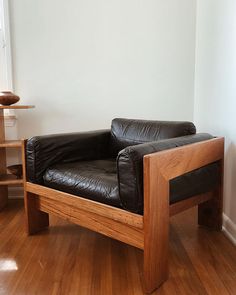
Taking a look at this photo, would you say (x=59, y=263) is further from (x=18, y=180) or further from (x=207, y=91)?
(x=207, y=91)

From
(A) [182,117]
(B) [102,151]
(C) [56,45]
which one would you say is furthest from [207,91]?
(C) [56,45]

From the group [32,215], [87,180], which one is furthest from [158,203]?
[32,215]

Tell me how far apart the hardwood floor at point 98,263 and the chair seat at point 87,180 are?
0.36 meters

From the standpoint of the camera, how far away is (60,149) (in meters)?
1.98

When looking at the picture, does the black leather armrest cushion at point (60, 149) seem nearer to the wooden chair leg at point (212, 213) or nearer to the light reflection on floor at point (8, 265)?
the light reflection on floor at point (8, 265)

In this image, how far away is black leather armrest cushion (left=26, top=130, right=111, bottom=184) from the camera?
1.87m

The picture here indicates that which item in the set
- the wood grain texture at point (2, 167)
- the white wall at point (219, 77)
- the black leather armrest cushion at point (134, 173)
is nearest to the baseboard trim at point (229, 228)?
the white wall at point (219, 77)

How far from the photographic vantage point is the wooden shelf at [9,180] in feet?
7.70

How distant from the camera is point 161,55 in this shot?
102 inches

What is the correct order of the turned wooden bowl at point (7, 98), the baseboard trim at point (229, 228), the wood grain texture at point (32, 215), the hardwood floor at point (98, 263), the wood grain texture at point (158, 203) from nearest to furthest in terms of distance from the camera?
the wood grain texture at point (158, 203)
the hardwood floor at point (98, 263)
the baseboard trim at point (229, 228)
the wood grain texture at point (32, 215)
the turned wooden bowl at point (7, 98)

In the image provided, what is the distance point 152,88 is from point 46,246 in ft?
5.05

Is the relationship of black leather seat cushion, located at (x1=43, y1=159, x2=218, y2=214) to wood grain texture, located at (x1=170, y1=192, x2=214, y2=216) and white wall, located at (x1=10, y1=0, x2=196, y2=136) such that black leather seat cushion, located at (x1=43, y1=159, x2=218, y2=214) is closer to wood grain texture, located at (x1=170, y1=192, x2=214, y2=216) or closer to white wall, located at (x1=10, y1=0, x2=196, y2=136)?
wood grain texture, located at (x1=170, y1=192, x2=214, y2=216)

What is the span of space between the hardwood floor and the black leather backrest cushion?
0.63m

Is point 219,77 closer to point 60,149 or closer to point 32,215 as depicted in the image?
point 60,149
